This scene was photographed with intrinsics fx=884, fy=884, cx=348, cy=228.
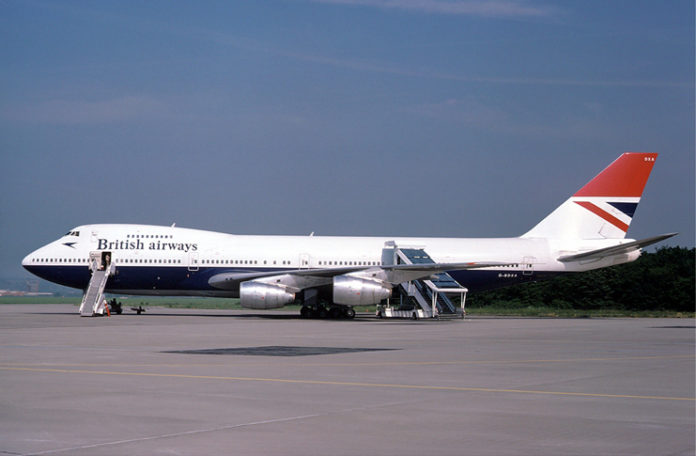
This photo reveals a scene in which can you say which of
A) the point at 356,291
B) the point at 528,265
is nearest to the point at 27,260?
the point at 356,291

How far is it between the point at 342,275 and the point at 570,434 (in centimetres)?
2891

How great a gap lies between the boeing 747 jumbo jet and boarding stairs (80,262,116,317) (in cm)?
5

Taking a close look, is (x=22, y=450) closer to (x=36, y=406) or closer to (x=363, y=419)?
(x=36, y=406)

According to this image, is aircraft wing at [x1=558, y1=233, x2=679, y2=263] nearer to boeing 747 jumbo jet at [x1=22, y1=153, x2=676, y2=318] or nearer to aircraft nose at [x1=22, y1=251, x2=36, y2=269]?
boeing 747 jumbo jet at [x1=22, y1=153, x2=676, y2=318]

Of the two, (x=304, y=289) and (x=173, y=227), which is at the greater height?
(x=173, y=227)

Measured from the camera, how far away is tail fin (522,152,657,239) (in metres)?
43.7

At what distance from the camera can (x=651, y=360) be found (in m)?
17.3

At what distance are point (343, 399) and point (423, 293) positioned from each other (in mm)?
29761

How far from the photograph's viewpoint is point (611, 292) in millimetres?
59906

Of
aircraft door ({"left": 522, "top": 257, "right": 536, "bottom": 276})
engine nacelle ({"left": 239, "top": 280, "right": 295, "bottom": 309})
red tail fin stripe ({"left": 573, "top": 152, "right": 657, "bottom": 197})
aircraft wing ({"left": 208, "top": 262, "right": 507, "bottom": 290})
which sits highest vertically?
red tail fin stripe ({"left": 573, "top": 152, "right": 657, "bottom": 197})

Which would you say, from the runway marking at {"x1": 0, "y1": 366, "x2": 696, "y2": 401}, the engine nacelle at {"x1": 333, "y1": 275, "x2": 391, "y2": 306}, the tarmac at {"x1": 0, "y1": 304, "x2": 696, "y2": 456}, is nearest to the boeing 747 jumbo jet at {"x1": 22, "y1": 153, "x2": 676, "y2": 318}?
the engine nacelle at {"x1": 333, "y1": 275, "x2": 391, "y2": 306}

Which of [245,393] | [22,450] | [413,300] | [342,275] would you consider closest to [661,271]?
[413,300]

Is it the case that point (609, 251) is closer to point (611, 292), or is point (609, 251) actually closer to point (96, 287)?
point (611, 292)

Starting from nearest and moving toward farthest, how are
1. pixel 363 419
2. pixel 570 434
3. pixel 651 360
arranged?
pixel 570 434, pixel 363 419, pixel 651 360
